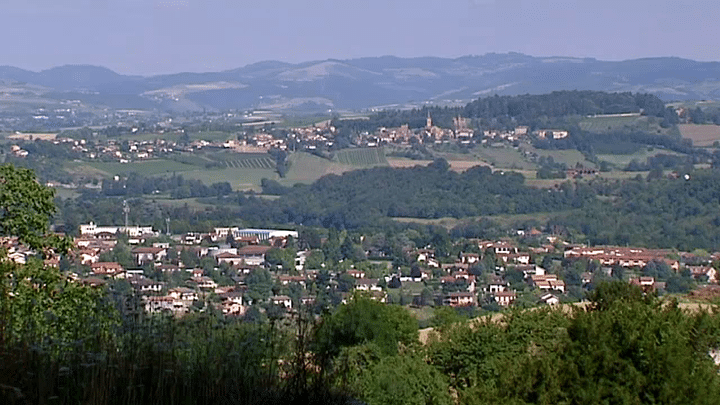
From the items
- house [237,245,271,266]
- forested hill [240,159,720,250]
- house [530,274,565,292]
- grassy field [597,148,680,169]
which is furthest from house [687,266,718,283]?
grassy field [597,148,680,169]

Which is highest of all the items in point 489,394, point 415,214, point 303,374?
point 303,374

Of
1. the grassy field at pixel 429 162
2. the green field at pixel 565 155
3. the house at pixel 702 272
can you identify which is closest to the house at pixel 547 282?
the house at pixel 702 272

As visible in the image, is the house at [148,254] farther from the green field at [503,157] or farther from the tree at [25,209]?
the green field at [503,157]

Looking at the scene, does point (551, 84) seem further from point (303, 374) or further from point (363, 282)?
point (303, 374)

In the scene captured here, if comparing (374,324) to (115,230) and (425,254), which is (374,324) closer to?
(425,254)

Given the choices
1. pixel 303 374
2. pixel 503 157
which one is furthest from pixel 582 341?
pixel 503 157

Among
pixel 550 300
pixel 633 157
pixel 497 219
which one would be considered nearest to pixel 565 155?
pixel 633 157

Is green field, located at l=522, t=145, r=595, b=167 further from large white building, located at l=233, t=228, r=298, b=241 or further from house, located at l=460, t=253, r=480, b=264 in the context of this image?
house, located at l=460, t=253, r=480, b=264
